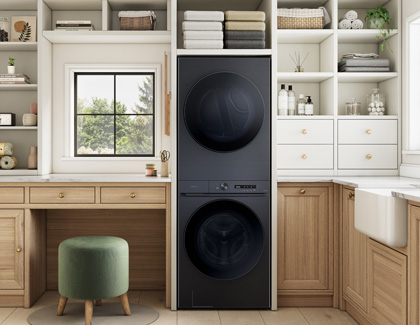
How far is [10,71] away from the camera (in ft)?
11.3

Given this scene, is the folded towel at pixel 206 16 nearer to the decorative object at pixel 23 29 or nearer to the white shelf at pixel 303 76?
the white shelf at pixel 303 76

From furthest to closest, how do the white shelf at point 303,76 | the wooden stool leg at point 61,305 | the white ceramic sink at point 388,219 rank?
the white shelf at point 303,76 < the wooden stool leg at point 61,305 < the white ceramic sink at point 388,219

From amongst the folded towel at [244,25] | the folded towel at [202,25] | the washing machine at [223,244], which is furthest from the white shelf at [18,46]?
the washing machine at [223,244]

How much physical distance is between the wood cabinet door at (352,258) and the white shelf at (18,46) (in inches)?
101

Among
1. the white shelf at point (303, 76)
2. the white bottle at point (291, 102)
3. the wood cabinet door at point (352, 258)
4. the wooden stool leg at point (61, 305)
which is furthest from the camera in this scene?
the white bottle at point (291, 102)

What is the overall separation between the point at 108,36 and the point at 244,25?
1.06m

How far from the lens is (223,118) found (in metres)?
3.02

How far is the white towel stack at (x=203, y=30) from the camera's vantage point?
3.04 meters

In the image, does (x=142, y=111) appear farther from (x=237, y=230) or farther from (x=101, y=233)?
(x=237, y=230)

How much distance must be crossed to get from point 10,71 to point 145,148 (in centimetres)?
120

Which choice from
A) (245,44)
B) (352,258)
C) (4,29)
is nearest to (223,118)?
(245,44)

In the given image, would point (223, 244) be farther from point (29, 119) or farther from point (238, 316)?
point (29, 119)

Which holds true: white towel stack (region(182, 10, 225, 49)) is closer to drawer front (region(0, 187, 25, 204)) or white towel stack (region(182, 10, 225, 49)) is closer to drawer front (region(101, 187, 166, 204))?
drawer front (region(101, 187, 166, 204))

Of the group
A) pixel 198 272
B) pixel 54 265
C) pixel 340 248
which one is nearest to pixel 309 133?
pixel 340 248
